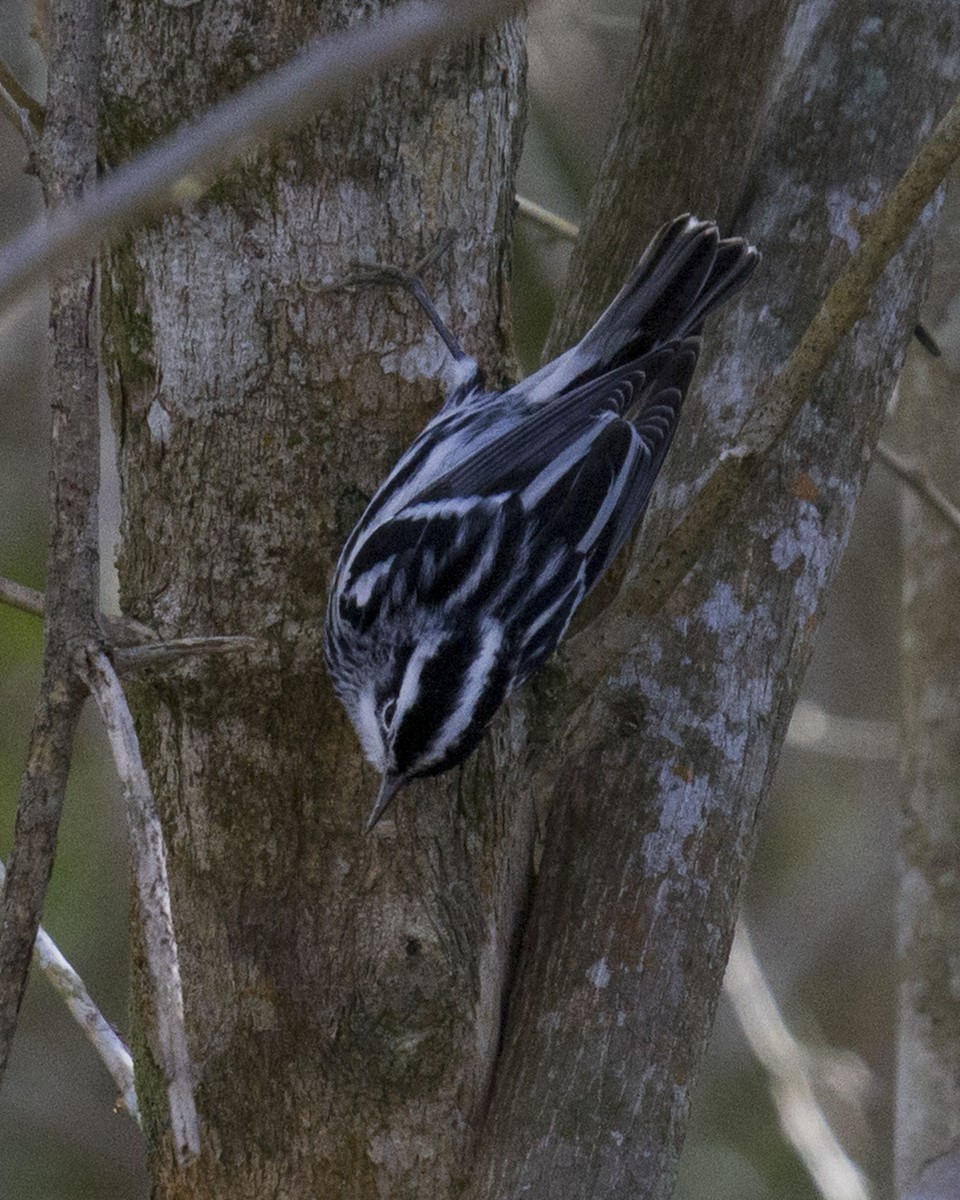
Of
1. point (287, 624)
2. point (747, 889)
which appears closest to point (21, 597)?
point (287, 624)

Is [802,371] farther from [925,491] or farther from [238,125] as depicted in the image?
[925,491]

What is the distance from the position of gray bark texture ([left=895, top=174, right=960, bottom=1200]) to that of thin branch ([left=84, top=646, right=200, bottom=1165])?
2.21 m

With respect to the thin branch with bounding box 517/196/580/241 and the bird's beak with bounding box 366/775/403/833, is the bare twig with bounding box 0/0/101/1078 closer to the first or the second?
the bird's beak with bounding box 366/775/403/833

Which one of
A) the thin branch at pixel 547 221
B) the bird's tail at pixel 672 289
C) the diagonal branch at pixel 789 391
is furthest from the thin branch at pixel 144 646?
the thin branch at pixel 547 221

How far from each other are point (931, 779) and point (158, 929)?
293 centimetres

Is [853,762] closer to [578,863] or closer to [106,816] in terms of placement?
[106,816]

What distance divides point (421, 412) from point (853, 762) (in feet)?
20.4

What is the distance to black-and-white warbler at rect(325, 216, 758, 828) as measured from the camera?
2734mm

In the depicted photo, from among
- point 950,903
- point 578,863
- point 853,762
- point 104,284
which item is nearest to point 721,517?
point 578,863

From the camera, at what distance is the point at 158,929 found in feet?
6.04

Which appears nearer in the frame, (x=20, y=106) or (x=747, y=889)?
(x=20, y=106)

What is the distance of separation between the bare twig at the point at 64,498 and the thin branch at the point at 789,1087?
253 centimetres

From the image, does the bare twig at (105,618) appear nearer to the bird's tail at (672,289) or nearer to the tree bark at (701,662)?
the tree bark at (701,662)

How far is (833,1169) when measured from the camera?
13.6 feet
